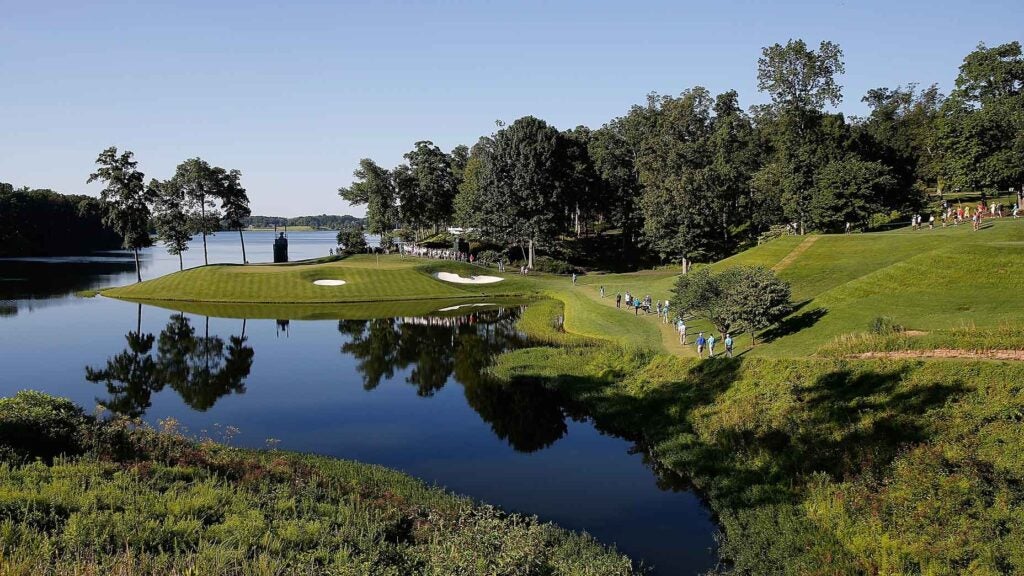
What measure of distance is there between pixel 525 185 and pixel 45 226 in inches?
5757

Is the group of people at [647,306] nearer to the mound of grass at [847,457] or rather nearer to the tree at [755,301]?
the tree at [755,301]

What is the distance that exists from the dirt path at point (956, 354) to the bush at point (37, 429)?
2933 centimetres

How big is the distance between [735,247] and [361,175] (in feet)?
197

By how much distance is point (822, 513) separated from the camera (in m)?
17.5

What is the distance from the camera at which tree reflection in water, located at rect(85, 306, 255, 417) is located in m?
32.2

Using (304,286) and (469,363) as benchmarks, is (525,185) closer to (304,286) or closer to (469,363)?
(304,286)

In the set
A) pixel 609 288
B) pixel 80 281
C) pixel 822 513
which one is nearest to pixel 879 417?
pixel 822 513

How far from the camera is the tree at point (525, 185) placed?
86812mm

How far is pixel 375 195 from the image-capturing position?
101m

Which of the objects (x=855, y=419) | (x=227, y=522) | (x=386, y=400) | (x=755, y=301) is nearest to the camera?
(x=227, y=522)

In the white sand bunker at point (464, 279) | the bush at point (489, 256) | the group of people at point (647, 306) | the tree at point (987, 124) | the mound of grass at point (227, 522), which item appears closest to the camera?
the mound of grass at point (227, 522)

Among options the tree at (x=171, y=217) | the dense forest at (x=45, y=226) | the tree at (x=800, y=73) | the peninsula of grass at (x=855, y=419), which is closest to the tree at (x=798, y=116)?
the tree at (x=800, y=73)

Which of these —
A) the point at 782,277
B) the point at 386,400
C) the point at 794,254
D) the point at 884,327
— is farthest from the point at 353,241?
the point at 884,327

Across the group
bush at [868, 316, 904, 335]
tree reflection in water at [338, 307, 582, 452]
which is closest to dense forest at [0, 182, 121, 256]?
tree reflection in water at [338, 307, 582, 452]
